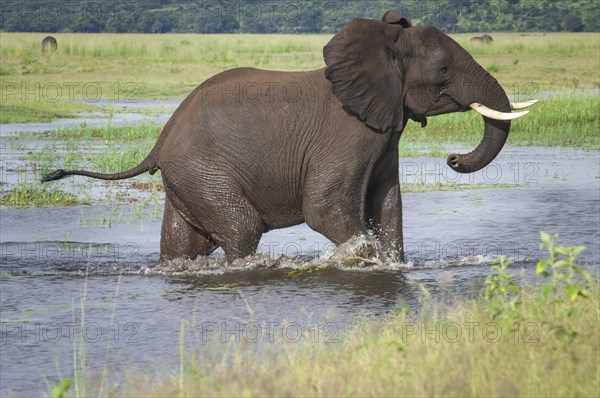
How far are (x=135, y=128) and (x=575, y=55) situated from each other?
26480 mm

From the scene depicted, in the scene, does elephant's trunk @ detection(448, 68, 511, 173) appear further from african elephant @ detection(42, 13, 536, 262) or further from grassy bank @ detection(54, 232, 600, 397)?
grassy bank @ detection(54, 232, 600, 397)

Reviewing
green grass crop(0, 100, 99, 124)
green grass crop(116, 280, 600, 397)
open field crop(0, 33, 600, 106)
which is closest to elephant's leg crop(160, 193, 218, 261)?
green grass crop(116, 280, 600, 397)

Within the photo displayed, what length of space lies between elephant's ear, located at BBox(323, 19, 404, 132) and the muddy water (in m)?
1.10

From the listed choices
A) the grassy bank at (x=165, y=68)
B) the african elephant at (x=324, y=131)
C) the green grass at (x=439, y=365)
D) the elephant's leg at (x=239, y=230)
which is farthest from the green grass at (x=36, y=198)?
the grassy bank at (x=165, y=68)

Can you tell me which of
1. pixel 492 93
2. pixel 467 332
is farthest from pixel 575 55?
pixel 467 332

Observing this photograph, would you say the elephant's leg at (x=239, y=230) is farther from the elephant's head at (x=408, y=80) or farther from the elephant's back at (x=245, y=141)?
the elephant's head at (x=408, y=80)

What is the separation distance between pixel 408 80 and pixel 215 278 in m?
2.30

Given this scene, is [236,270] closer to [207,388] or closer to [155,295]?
[155,295]

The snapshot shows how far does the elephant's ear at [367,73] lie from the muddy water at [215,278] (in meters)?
1.10

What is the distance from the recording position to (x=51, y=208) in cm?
1430

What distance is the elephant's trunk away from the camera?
32.0ft

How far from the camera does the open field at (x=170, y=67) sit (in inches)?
1280

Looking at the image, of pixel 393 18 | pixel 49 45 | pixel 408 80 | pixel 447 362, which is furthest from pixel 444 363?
pixel 49 45

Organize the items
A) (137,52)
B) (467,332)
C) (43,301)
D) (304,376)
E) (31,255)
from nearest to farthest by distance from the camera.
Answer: (304,376), (467,332), (43,301), (31,255), (137,52)
